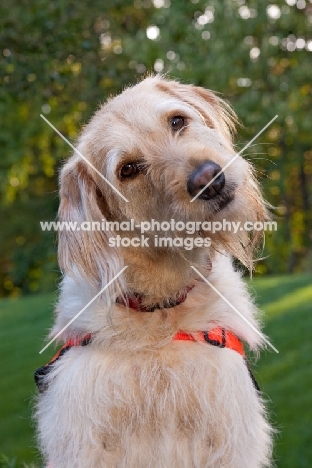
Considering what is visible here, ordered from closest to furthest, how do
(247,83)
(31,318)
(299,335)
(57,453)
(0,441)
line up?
(57,453)
(0,441)
(299,335)
(31,318)
(247,83)

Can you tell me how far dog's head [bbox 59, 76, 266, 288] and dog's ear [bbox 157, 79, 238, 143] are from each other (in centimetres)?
9

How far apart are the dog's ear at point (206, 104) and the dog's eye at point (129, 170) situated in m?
0.50

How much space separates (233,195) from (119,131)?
0.54 meters

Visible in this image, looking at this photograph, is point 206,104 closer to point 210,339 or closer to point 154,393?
point 210,339

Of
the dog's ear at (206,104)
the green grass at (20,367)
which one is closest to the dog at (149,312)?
the dog's ear at (206,104)

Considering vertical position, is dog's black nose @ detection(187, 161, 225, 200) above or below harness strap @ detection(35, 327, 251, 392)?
above

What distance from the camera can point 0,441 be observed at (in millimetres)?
5883

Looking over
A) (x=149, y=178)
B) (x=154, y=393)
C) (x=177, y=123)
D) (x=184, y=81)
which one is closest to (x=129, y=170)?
(x=149, y=178)

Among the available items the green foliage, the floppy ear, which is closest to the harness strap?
the floppy ear

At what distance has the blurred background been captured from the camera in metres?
4.44

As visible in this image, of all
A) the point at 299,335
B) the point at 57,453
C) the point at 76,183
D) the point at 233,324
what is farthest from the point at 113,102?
the point at 299,335

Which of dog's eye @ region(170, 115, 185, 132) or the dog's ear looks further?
the dog's ear

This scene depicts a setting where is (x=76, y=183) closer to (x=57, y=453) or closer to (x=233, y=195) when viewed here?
(x=233, y=195)

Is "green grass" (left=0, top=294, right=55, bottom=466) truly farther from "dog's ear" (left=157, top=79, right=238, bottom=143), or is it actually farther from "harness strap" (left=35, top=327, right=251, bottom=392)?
"dog's ear" (left=157, top=79, right=238, bottom=143)
